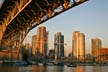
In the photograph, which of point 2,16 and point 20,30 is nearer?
point 2,16

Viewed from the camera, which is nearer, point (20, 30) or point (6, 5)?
point (6, 5)

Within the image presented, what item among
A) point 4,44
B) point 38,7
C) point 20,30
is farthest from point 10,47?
point 38,7

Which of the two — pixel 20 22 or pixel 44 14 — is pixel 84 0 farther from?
pixel 20 22

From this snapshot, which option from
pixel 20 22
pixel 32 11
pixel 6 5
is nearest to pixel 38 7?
pixel 32 11

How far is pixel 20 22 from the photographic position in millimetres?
48188

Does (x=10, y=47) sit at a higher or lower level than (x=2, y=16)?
lower

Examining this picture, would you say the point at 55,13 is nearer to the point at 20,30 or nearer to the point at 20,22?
the point at 20,22

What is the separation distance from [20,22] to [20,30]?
23.1ft

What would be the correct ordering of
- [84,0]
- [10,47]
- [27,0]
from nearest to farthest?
1. [84,0]
2. [27,0]
3. [10,47]

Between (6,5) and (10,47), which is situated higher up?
(6,5)

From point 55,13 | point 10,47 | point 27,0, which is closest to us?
point 27,0

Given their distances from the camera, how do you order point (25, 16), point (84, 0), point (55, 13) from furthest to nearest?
point (25, 16), point (55, 13), point (84, 0)

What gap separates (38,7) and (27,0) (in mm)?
3692

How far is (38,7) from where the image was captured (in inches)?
1484
